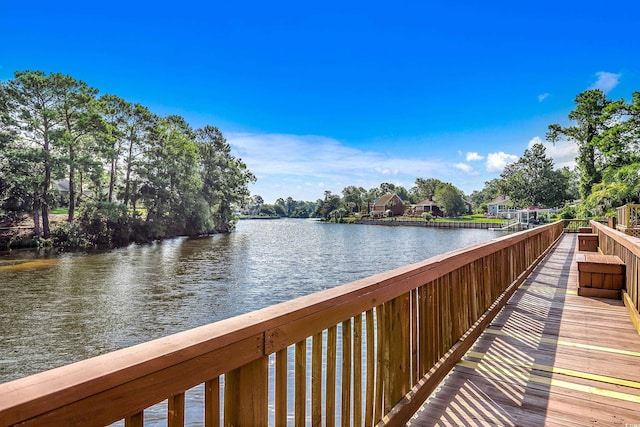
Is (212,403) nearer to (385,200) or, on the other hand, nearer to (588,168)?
Answer: (588,168)

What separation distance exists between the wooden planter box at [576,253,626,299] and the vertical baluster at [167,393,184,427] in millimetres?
5768

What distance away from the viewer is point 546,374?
274cm

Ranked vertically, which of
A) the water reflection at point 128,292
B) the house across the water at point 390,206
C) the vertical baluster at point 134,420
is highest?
the house across the water at point 390,206

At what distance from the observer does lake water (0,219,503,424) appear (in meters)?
7.76

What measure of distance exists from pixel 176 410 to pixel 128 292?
12.6 metres

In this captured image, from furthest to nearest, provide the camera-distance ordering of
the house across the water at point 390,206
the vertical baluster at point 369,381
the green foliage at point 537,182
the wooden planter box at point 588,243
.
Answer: the house across the water at point 390,206
the green foliage at point 537,182
the wooden planter box at point 588,243
the vertical baluster at point 369,381

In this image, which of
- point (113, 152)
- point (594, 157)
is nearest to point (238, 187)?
point (113, 152)

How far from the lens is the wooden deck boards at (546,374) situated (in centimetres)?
218

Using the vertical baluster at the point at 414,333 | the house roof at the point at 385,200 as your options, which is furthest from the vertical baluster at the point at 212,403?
the house roof at the point at 385,200

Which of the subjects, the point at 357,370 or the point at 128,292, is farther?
the point at 128,292

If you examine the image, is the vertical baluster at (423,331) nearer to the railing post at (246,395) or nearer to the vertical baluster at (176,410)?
the railing post at (246,395)

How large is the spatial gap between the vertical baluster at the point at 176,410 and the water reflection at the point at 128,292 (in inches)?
291

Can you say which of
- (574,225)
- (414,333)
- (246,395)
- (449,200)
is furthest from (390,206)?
(246,395)

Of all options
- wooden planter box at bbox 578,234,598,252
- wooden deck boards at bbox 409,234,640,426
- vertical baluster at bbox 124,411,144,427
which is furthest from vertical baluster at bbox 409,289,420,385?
wooden planter box at bbox 578,234,598,252
